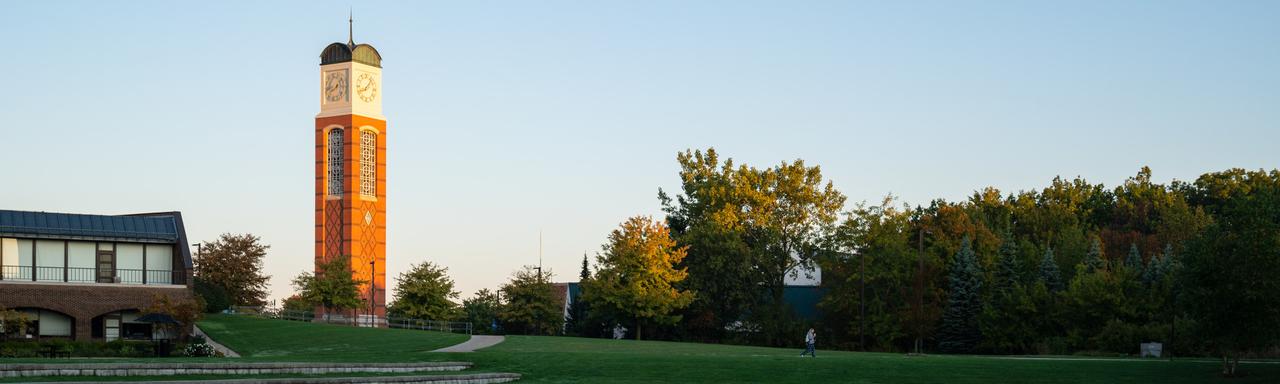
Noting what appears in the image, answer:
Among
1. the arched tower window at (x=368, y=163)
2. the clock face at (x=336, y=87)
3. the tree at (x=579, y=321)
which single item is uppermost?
the clock face at (x=336, y=87)

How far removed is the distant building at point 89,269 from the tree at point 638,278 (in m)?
22.7

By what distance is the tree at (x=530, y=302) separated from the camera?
7950cm

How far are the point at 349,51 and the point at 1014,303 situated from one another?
56014 millimetres

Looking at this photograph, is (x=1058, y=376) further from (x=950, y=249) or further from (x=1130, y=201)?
(x=1130, y=201)

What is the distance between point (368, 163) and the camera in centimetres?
10525

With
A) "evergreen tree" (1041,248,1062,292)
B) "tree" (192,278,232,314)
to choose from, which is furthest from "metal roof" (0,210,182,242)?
"evergreen tree" (1041,248,1062,292)

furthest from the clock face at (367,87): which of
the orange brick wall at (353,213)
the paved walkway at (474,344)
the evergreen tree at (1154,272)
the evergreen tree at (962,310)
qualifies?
the evergreen tree at (1154,272)

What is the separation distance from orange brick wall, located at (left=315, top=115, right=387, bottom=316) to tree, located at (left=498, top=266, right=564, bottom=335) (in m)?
24.1

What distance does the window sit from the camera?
343 feet

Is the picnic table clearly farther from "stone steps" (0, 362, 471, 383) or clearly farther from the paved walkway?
"stone steps" (0, 362, 471, 383)

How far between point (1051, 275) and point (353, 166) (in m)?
52.0

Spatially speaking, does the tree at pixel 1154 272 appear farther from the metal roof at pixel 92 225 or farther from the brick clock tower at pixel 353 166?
the brick clock tower at pixel 353 166

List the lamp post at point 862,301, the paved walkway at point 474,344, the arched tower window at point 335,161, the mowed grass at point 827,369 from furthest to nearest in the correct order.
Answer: the arched tower window at point 335,161, the lamp post at point 862,301, the paved walkway at point 474,344, the mowed grass at point 827,369

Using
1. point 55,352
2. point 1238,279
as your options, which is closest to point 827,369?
point 1238,279
